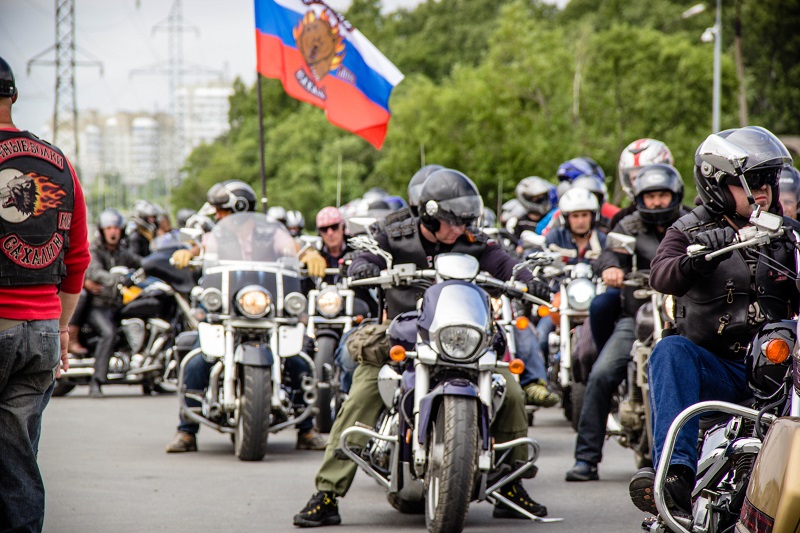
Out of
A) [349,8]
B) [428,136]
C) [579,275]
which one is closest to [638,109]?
Answer: [428,136]

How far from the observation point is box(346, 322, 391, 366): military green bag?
7.34m

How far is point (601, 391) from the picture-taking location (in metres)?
8.82

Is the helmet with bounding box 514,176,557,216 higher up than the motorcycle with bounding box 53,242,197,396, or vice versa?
the helmet with bounding box 514,176,557,216

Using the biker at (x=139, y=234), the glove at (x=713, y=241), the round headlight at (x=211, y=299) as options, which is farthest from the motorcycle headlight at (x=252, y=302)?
the biker at (x=139, y=234)

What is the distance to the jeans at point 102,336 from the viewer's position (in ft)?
50.1

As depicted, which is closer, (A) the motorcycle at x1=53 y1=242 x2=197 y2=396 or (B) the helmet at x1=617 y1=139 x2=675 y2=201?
(B) the helmet at x1=617 y1=139 x2=675 y2=201

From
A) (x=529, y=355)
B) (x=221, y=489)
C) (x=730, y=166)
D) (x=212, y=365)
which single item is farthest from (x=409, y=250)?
(x=529, y=355)

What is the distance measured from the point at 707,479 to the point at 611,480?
3.95m

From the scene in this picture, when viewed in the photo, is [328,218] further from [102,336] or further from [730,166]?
[730,166]

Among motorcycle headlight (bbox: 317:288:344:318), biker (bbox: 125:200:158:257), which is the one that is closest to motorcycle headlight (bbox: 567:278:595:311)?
motorcycle headlight (bbox: 317:288:344:318)

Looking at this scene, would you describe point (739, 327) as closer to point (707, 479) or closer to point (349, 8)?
point (707, 479)

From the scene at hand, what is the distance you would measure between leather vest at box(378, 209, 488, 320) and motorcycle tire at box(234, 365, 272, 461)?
2166 mm

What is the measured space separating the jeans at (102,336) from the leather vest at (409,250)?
27.1ft

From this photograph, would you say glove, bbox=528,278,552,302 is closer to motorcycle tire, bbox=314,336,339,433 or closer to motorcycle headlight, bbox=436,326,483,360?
motorcycle headlight, bbox=436,326,483,360
